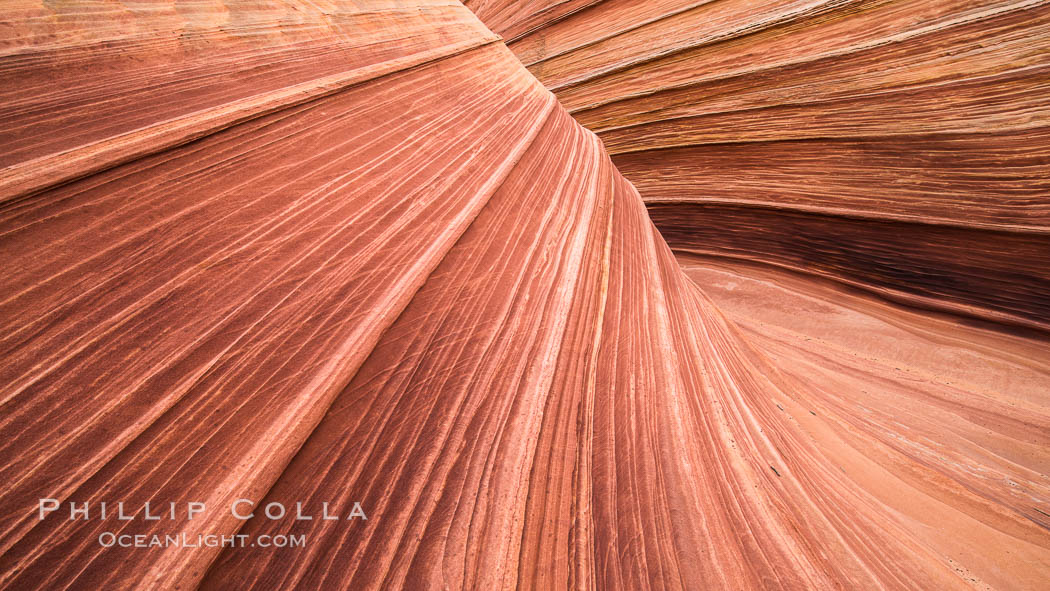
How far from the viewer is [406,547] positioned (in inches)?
17.9

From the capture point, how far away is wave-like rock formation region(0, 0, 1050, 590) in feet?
1.33

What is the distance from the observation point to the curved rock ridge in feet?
4.69

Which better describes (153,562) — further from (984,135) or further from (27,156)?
(984,135)

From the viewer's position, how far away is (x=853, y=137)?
5.54 ft

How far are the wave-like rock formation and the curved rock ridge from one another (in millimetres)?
889

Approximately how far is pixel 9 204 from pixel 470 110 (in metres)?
0.75

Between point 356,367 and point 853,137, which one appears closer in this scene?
point 356,367

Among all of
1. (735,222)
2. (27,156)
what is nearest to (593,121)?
(735,222)

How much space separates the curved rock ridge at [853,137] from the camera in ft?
4.69

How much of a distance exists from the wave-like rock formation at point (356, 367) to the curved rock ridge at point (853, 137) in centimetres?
89

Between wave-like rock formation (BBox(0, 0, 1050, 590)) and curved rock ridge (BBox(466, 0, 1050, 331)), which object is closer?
wave-like rock formation (BBox(0, 0, 1050, 590))

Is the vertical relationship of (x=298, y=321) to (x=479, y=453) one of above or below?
above

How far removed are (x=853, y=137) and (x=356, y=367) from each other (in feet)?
6.33

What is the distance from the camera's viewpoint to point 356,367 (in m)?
0.54
